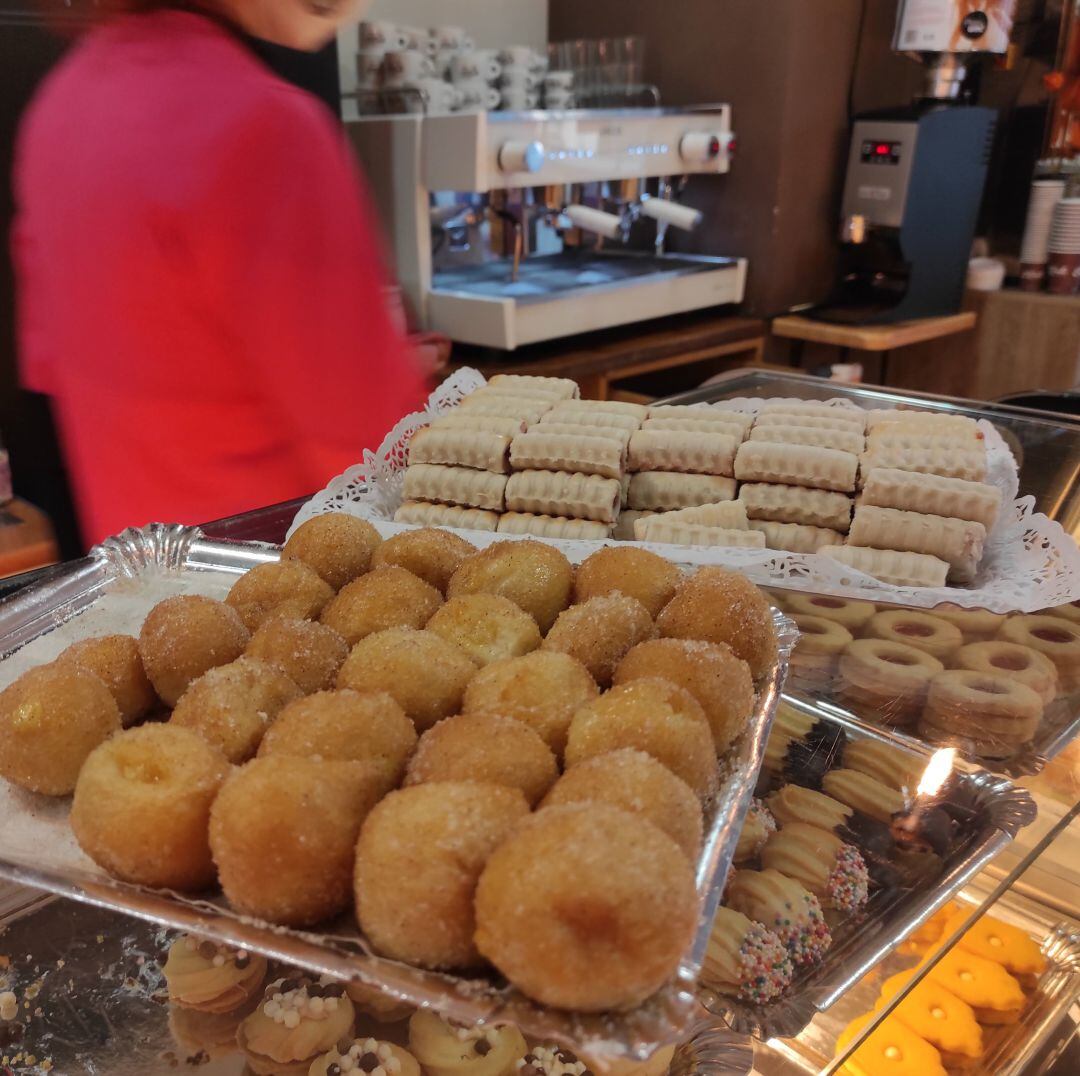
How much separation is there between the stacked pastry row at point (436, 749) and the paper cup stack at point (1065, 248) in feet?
12.1

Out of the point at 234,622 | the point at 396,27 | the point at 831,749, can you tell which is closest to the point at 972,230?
the point at 396,27

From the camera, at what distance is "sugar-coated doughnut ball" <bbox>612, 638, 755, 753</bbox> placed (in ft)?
2.94

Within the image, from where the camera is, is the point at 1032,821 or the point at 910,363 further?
the point at 910,363

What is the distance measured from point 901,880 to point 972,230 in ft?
12.1

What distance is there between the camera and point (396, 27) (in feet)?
10.7

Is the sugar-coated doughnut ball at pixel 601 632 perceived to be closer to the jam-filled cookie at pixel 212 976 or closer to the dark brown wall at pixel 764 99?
the jam-filled cookie at pixel 212 976

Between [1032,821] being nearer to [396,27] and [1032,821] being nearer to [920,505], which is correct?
[920,505]

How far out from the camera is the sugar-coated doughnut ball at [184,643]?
97 centimetres

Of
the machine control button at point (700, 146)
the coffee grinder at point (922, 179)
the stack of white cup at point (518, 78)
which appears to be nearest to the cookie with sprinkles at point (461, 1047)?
the stack of white cup at point (518, 78)

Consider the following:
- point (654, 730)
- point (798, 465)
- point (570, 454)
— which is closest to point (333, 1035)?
point (654, 730)

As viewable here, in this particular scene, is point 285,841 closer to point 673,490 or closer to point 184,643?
point 184,643

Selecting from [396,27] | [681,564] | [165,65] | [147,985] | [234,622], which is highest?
[396,27]

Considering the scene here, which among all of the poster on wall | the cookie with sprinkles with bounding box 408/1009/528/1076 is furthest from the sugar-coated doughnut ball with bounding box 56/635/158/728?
the poster on wall

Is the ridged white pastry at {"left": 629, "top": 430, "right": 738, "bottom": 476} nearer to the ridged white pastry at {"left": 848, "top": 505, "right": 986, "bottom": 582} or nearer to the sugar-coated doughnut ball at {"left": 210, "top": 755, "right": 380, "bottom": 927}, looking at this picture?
the ridged white pastry at {"left": 848, "top": 505, "right": 986, "bottom": 582}
